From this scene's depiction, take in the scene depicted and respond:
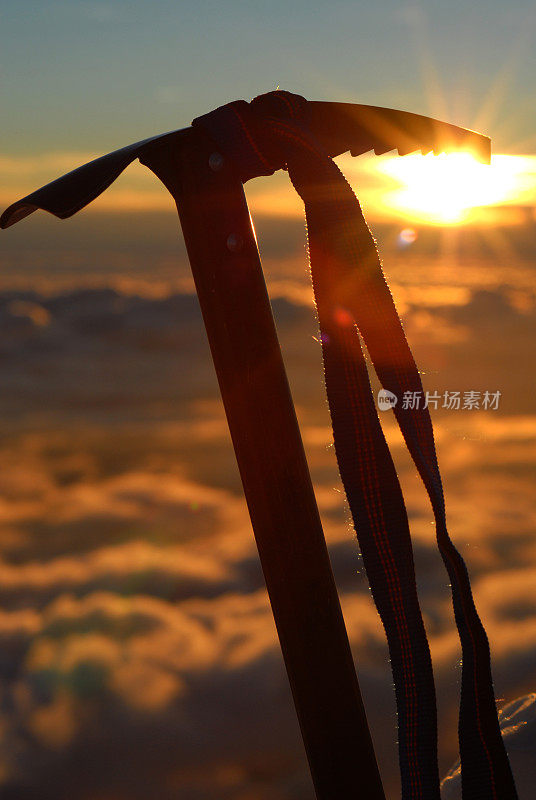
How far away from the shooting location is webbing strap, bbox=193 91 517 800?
149 cm

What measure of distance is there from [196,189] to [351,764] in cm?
118

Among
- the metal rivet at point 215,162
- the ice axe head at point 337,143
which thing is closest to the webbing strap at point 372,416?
the metal rivet at point 215,162

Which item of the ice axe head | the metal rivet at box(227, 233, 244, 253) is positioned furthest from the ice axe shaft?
the ice axe head

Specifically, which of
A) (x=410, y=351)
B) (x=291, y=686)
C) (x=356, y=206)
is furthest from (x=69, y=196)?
(x=291, y=686)

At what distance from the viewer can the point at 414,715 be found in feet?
4.90

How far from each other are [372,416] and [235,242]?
437 millimetres

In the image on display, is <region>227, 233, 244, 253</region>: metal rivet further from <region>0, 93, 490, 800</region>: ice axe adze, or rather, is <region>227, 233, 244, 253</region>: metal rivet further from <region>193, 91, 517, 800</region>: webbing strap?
<region>193, 91, 517, 800</region>: webbing strap

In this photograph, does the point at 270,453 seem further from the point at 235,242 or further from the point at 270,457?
the point at 235,242

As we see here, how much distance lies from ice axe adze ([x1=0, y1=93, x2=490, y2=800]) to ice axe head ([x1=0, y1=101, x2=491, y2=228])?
67 millimetres

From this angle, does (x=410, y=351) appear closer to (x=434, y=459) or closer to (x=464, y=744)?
(x=434, y=459)

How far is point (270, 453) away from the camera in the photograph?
1556 millimetres

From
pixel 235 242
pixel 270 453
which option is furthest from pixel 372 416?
pixel 235 242

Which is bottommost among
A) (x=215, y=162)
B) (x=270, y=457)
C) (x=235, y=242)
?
(x=270, y=457)

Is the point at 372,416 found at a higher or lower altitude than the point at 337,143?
lower
